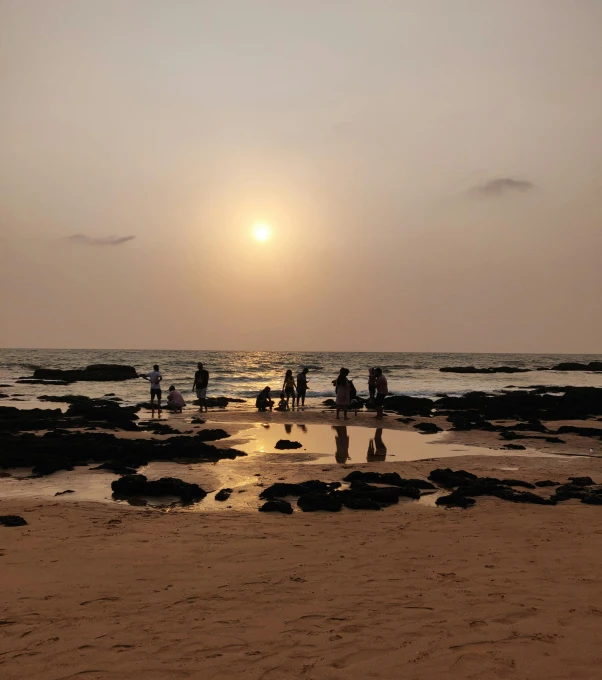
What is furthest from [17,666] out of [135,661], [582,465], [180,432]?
[180,432]

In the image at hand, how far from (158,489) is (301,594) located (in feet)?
17.7

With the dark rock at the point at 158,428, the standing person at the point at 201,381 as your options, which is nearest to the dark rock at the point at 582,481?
the dark rock at the point at 158,428

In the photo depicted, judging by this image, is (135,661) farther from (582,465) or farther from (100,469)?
(582,465)

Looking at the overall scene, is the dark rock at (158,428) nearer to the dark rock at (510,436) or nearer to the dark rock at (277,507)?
the dark rock at (277,507)

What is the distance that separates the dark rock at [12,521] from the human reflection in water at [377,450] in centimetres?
833

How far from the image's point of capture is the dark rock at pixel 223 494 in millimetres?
10305

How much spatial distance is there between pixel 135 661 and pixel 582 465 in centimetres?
1239

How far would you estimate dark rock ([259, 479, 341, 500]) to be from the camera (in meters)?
10.5

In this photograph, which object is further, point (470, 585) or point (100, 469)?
point (100, 469)

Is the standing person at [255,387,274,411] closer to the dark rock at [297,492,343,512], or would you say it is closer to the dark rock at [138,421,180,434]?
the dark rock at [138,421,180,434]

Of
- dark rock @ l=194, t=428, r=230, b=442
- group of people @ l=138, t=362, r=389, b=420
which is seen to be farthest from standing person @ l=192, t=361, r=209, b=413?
dark rock @ l=194, t=428, r=230, b=442

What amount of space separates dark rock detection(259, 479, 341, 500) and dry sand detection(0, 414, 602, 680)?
123 cm

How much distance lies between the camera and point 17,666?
453 cm

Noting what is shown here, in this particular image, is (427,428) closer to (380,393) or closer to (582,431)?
(380,393)
